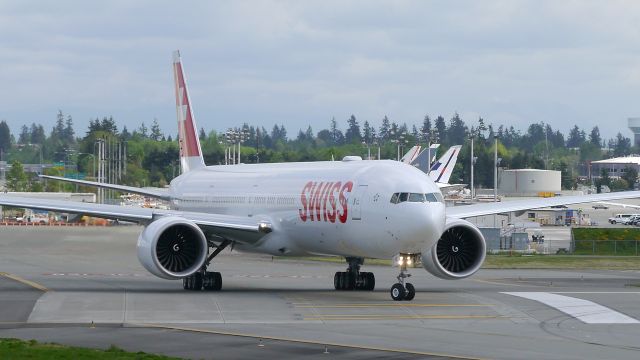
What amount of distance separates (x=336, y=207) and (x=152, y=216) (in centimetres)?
647

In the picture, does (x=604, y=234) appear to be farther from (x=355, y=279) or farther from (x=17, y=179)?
(x=17, y=179)

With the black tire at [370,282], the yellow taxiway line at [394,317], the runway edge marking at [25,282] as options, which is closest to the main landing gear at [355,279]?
the black tire at [370,282]

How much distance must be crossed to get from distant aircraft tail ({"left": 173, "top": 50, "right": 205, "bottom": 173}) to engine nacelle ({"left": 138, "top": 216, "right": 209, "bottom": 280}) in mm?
14852

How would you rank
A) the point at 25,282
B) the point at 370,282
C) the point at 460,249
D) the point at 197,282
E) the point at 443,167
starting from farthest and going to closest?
the point at 443,167 → the point at 25,282 → the point at 370,282 → the point at 197,282 → the point at 460,249

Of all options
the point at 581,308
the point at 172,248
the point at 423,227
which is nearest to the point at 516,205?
the point at 581,308

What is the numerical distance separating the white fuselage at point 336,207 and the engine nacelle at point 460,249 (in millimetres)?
2887

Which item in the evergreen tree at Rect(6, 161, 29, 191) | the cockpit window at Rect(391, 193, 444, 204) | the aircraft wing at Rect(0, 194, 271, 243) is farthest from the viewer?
the evergreen tree at Rect(6, 161, 29, 191)

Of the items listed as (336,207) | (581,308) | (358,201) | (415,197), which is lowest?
(581,308)

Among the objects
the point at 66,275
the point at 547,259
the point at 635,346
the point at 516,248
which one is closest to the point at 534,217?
the point at 516,248

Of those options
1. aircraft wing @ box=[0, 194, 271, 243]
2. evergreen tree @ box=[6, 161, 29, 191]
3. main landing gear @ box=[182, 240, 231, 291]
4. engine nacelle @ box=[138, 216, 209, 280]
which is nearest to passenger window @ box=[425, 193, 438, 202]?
aircraft wing @ box=[0, 194, 271, 243]

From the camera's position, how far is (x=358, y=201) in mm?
39375

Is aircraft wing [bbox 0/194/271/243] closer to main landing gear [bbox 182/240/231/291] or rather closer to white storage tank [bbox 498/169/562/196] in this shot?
main landing gear [bbox 182/240/231/291]

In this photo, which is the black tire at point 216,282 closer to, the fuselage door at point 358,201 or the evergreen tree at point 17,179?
the fuselage door at point 358,201

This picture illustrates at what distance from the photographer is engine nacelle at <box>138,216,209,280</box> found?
40312 millimetres
